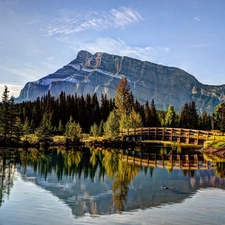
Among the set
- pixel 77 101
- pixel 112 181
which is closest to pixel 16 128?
pixel 112 181

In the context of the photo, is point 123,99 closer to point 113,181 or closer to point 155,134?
point 155,134

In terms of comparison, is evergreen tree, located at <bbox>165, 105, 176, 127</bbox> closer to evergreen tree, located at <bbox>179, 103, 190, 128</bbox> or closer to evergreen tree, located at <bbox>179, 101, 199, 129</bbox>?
evergreen tree, located at <bbox>179, 103, 190, 128</bbox>

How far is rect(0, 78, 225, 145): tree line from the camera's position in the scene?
7450cm

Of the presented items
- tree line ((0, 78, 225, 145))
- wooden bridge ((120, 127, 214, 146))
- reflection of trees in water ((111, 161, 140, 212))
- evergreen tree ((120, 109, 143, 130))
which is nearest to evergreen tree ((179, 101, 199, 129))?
tree line ((0, 78, 225, 145))

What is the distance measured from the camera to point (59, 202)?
23500 mm

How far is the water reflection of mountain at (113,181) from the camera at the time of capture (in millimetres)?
23781

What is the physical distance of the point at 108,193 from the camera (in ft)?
87.8

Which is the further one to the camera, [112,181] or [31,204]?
[112,181]

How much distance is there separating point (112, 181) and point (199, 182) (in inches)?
320

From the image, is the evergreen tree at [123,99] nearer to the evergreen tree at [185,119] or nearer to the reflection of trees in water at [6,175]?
the evergreen tree at [185,119]

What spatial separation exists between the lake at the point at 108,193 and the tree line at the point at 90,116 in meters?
30.9

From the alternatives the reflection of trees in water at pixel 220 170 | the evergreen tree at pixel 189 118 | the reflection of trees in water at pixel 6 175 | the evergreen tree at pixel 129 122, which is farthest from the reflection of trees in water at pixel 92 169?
the evergreen tree at pixel 189 118

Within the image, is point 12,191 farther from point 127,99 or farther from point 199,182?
point 127,99

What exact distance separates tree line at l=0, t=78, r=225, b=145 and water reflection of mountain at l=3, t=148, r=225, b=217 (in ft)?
89.7
